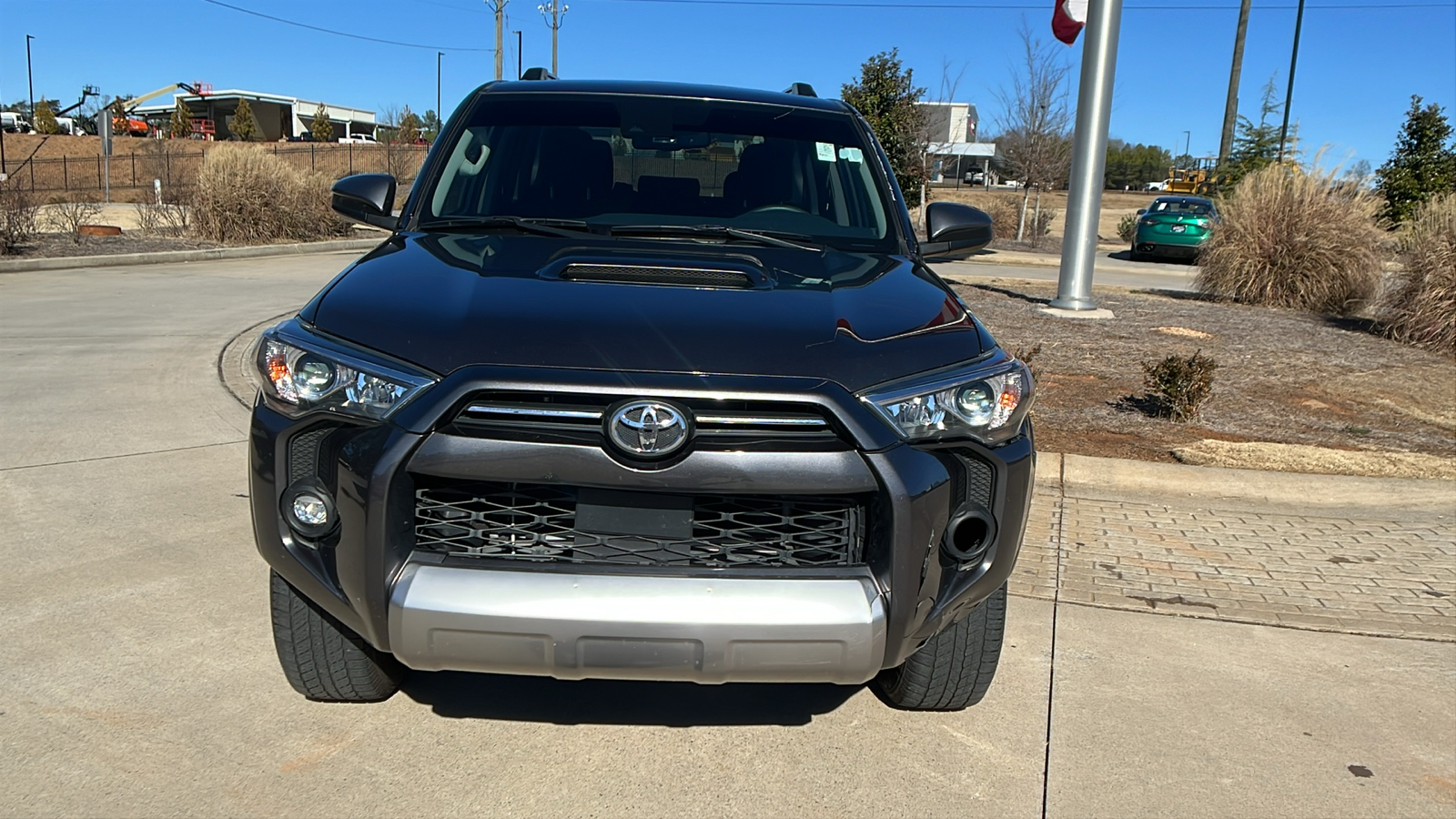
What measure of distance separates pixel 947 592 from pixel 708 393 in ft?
2.50

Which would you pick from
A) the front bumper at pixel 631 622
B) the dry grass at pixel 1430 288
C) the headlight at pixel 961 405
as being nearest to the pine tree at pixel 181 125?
the dry grass at pixel 1430 288

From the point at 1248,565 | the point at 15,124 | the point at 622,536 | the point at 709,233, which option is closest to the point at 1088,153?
the point at 1248,565

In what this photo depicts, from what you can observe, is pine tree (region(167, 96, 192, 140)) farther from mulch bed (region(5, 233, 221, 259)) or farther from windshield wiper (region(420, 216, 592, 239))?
windshield wiper (region(420, 216, 592, 239))

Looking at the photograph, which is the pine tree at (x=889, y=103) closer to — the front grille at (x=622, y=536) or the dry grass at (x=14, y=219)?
the dry grass at (x=14, y=219)

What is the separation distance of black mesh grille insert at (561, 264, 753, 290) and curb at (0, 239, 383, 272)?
44.0ft

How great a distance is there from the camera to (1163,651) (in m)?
4.04

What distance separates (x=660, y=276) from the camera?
3123mm

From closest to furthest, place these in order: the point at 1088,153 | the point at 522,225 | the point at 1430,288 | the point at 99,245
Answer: the point at 522,225 → the point at 1430,288 → the point at 1088,153 → the point at 99,245

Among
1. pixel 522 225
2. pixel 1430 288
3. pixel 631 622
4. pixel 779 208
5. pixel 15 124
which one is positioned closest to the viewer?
pixel 631 622

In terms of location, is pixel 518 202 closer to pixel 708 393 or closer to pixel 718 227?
pixel 718 227

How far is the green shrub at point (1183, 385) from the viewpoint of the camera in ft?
22.8

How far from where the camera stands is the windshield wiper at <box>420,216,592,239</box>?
12.1ft

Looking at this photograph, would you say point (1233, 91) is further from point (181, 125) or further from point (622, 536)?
point (181, 125)

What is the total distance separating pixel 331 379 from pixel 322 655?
904 mm
